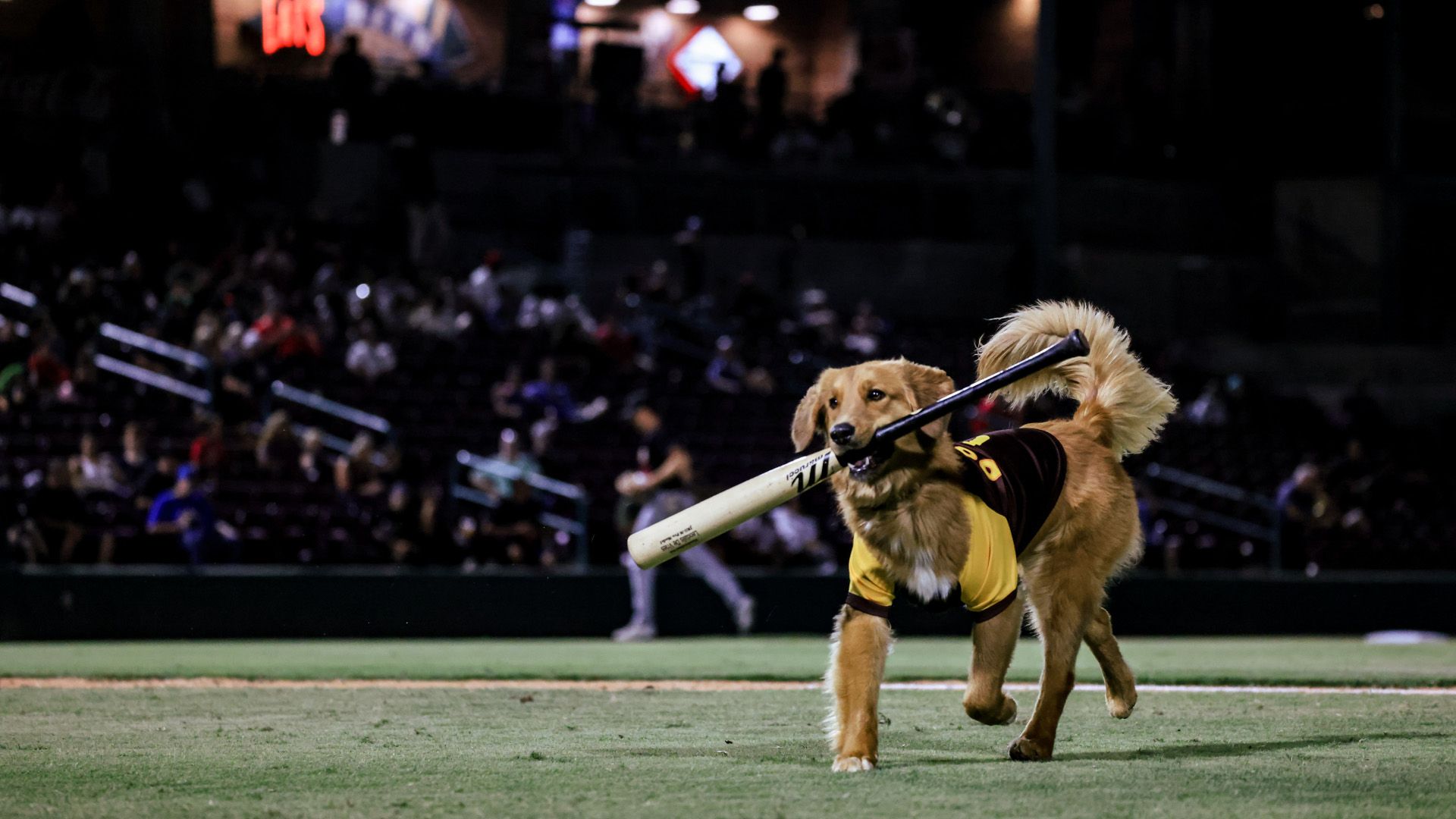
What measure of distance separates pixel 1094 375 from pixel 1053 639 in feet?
4.76

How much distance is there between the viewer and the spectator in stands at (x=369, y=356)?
19.1m

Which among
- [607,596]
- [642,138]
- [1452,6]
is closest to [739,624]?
[607,596]

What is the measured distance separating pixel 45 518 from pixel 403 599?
3476 millimetres

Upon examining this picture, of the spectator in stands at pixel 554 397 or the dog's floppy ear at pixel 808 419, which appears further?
the spectator in stands at pixel 554 397

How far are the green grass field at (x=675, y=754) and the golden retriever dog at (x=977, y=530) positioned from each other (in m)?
0.32

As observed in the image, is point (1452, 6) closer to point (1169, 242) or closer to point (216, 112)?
point (1169, 242)

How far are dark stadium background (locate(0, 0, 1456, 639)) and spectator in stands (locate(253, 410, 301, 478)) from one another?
0.05 metres

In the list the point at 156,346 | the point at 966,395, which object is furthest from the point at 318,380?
the point at 966,395

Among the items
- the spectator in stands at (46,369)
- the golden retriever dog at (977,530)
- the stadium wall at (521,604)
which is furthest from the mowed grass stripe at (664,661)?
the golden retriever dog at (977,530)

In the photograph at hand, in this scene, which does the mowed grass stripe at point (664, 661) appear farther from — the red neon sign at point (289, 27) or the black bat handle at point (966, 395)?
the red neon sign at point (289, 27)

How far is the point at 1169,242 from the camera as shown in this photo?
30734 millimetres

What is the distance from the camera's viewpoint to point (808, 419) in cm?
639

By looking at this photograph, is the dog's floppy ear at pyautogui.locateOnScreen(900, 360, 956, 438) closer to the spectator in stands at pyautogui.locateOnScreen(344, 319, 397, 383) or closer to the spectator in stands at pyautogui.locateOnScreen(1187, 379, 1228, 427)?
the spectator in stands at pyautogui.locateOnScreen(344, 319, 397, 383)

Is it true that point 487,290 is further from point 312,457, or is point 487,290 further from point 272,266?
point 312,457
